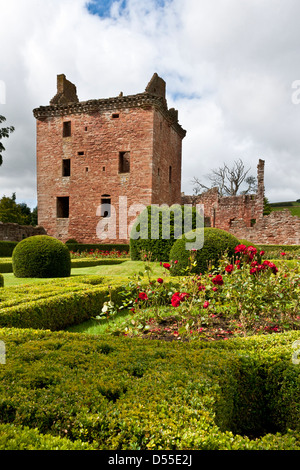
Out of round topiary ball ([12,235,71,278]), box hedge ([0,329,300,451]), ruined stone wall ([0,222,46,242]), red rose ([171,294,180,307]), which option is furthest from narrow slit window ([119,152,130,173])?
box hedge ([0,329,300,451])

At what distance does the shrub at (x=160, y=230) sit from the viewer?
39.8ft

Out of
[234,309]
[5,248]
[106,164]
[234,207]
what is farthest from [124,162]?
[234,309]

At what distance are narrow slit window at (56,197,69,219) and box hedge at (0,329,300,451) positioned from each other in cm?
1991

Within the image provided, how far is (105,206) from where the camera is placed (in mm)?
21172

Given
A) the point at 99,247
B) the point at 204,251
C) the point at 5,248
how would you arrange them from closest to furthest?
1. the point at 204,251
2. the point at 5,248
3. the point at 99,247

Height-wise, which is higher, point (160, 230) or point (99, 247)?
point (160, 230)

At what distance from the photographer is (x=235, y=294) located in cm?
461

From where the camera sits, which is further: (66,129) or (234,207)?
(234,207)

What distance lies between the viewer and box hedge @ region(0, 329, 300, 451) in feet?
5.89

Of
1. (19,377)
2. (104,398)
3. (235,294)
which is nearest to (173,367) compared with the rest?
(104,398)

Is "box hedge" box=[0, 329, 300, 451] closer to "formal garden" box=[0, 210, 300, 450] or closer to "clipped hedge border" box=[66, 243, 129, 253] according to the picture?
"formal garden" box=[0, 210, 300, 450]

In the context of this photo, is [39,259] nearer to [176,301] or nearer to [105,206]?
[176,301]

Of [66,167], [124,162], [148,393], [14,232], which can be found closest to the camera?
[148,393]

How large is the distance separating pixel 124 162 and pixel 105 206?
3556 millimetres
